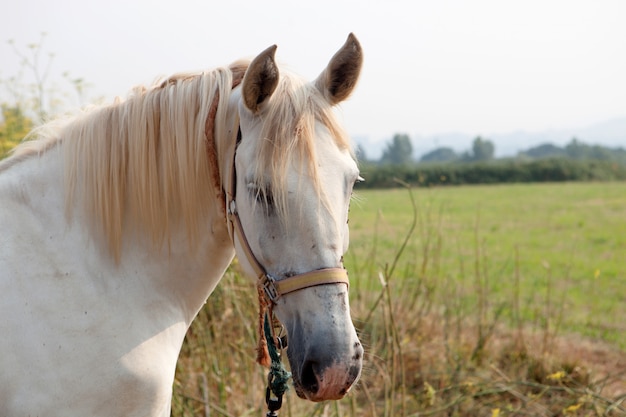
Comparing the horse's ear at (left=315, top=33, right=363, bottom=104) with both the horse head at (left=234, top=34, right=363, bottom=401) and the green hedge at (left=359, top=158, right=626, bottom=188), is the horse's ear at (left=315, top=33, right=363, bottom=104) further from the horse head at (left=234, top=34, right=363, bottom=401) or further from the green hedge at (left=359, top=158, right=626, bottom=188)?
the green hedge at (left=359, top=158, right=626, bottom=188)

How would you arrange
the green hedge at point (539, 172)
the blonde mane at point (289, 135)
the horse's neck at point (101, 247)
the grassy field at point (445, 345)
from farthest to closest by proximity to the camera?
the green hedge at point (539, 172), the grassy field at point (445, 345), the horse's neck at point (101, 247), the blonde mane at point (289, 135)

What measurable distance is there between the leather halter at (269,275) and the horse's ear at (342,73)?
0.39m

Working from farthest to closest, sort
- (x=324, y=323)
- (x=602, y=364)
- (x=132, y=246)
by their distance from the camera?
1. (x=602, y=364)
2. (x=132, y=246)
3. (x=324, y=323)

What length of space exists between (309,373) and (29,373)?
0.91 m

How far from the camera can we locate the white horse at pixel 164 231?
1.75 metres

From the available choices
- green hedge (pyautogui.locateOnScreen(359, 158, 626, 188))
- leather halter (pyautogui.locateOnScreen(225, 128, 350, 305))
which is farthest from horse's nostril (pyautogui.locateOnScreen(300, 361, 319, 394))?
green hedge (pyautogui.locateOnScreen(359, 158, 626, 188))

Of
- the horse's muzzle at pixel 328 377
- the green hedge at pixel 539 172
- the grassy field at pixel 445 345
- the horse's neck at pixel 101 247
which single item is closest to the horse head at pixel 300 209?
the horse's muzzle at pixel 328 377

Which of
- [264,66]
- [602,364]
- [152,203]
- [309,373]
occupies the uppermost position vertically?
[264,66]

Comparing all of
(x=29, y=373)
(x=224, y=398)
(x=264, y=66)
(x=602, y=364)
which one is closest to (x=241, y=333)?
(x=224, y=398)

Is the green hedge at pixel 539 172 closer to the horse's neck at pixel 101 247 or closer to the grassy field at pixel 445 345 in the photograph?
the grassy field at pixel 445 345

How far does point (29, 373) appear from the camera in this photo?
173 cm

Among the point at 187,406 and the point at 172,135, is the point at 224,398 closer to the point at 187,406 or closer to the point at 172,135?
the point at 187,406

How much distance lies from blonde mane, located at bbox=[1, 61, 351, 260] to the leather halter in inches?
4.4

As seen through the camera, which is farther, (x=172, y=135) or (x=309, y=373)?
(x=172, y=135)
